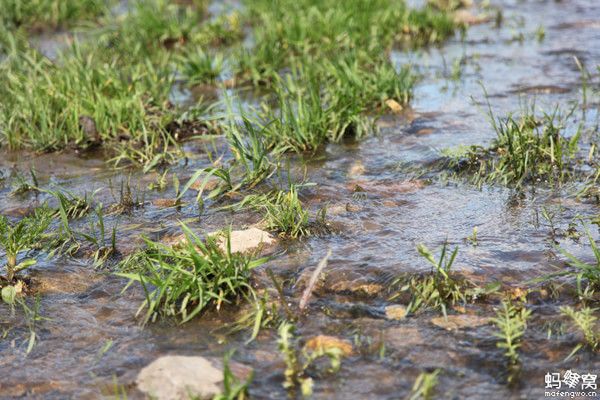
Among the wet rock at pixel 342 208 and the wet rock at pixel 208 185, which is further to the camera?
the wet rock at pixel 208 185

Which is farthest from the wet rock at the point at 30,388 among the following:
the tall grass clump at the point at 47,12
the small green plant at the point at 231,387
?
the tall grass clump at the point at 47,12

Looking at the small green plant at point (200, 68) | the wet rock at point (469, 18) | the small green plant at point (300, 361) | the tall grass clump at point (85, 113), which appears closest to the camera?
the small green plant at point (300, 361)

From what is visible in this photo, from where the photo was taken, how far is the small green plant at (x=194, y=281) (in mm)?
3459

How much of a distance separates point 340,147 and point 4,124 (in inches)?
99.6

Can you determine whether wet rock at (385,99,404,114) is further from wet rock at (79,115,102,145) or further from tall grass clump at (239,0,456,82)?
wet rock at (79,115,102,145)

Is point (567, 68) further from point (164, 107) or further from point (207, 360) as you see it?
point (207, 360)

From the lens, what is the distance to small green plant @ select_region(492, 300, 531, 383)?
3.01m

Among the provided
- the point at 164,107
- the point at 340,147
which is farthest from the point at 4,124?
the point at 340,147

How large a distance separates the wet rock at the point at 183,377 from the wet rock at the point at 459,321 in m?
0.82

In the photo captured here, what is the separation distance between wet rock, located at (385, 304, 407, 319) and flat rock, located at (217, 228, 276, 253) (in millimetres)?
776

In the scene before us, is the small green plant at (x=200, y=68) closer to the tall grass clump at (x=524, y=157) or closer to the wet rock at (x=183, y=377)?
the tall grass clump at (x=524, y=157)

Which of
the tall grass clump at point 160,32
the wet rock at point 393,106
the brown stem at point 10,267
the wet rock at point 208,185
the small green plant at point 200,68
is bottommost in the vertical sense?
the wet rock at point 208,185

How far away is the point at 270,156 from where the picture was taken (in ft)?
17.8

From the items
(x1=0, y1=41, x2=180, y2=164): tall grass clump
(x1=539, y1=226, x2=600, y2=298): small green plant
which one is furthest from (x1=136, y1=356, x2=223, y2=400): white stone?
(x1=0, y1=41, x2=180, y2=164): tall grass clump
